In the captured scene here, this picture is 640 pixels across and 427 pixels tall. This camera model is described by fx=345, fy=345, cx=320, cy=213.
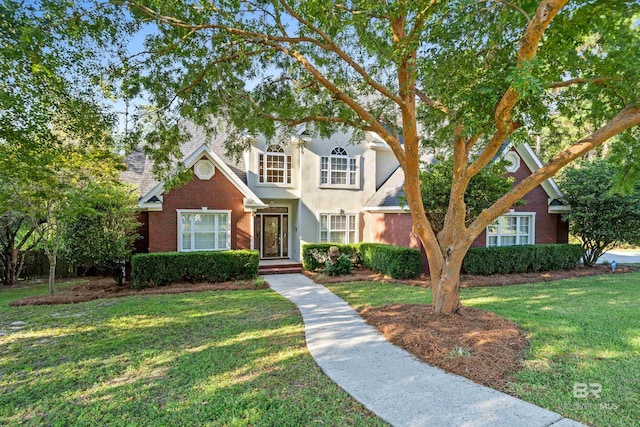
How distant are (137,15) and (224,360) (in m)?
6.55

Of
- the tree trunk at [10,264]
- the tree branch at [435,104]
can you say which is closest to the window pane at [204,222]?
the tree trunk at [10,264]

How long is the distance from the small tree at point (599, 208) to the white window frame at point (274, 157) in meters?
13.0

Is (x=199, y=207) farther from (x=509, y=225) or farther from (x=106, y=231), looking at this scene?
(x=509, y=225)

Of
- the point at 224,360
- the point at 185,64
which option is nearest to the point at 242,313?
the point at 224,360

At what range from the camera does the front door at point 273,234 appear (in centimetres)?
1753

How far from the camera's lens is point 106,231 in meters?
11.5

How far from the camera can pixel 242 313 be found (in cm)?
835

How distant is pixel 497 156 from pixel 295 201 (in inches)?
375

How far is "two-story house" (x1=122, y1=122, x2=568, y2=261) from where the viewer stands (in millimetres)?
13766

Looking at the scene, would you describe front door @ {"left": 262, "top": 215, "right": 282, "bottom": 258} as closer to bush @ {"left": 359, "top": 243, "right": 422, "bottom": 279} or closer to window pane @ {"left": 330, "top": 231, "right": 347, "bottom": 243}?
window pane @ {"left": 330, "top": 231, "right": 347, "bottom": 243}

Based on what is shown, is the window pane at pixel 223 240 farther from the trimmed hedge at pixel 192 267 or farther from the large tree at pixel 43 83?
the large tree at pixel 43 83

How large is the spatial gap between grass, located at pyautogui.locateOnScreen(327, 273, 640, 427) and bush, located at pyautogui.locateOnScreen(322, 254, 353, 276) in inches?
65.2

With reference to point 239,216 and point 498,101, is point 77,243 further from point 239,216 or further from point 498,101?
point 498,101

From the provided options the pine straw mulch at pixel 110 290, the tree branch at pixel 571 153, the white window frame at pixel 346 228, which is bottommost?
the pine straw mulch at pixel 110 290
